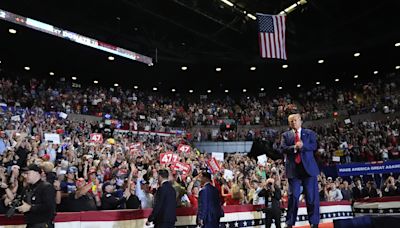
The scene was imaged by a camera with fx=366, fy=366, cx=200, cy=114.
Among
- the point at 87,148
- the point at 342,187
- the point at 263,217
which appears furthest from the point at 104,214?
the point at 342,187

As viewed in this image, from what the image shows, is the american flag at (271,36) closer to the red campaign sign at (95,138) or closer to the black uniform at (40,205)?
the red campaign sign at (95,138)

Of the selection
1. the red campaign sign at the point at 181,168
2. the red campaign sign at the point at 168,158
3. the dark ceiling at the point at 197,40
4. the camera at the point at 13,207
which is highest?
the dark ceiling at the point at 197,40

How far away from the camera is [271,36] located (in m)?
16.7

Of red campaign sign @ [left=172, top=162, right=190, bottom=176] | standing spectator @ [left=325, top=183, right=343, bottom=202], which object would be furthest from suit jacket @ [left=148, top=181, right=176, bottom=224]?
standing spectator @ [left=325, top=183, right=343, bottom=202]

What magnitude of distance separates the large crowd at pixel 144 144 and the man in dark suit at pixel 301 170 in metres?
0.71

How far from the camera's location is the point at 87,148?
526 inches

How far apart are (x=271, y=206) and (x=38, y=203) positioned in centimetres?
612

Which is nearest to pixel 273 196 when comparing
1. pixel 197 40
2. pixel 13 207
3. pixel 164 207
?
pixel 164 207

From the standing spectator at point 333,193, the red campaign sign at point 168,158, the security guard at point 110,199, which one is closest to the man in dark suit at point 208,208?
the security guard at point 110,199

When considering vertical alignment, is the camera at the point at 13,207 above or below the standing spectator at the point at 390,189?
above

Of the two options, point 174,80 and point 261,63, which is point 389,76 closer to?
point 261,63

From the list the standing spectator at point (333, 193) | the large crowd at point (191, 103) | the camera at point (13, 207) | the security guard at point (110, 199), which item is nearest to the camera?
the camera at point (13, 207)

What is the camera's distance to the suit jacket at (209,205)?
7129mm

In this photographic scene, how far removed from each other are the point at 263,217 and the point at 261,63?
19.9 meters
